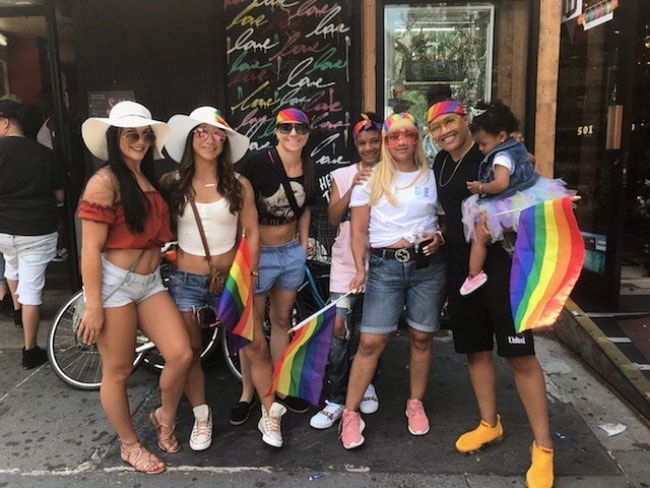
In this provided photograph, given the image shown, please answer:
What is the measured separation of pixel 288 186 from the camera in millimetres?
3240

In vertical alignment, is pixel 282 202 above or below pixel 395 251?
above

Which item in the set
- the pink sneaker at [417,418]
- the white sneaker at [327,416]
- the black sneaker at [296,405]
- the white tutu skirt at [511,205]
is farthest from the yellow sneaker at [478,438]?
the white tutu skirt at [511,205]

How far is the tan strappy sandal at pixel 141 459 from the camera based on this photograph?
2.96m

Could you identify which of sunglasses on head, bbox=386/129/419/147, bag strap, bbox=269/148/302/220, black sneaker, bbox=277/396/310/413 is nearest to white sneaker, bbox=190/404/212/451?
black sneaker, bbox=277/396/310/413

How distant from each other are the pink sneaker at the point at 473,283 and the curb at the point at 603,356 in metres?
1.61

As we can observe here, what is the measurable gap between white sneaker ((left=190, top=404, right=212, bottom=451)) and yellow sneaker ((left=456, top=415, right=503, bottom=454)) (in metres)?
1.44

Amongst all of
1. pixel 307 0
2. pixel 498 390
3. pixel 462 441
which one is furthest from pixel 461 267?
pixel 307 0

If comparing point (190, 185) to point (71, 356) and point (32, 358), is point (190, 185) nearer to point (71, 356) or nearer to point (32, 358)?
point (71, 356)

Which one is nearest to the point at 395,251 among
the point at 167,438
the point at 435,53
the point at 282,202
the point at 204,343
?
the point at 282,202

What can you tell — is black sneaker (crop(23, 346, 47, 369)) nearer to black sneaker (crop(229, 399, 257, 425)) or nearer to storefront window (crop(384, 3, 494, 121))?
black sneaker (crop(229, 399, 257, 425))

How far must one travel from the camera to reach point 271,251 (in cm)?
328

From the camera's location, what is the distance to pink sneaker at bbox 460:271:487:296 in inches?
109

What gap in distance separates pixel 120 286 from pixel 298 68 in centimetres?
305

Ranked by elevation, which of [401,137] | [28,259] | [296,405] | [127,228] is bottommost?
[296,405]
